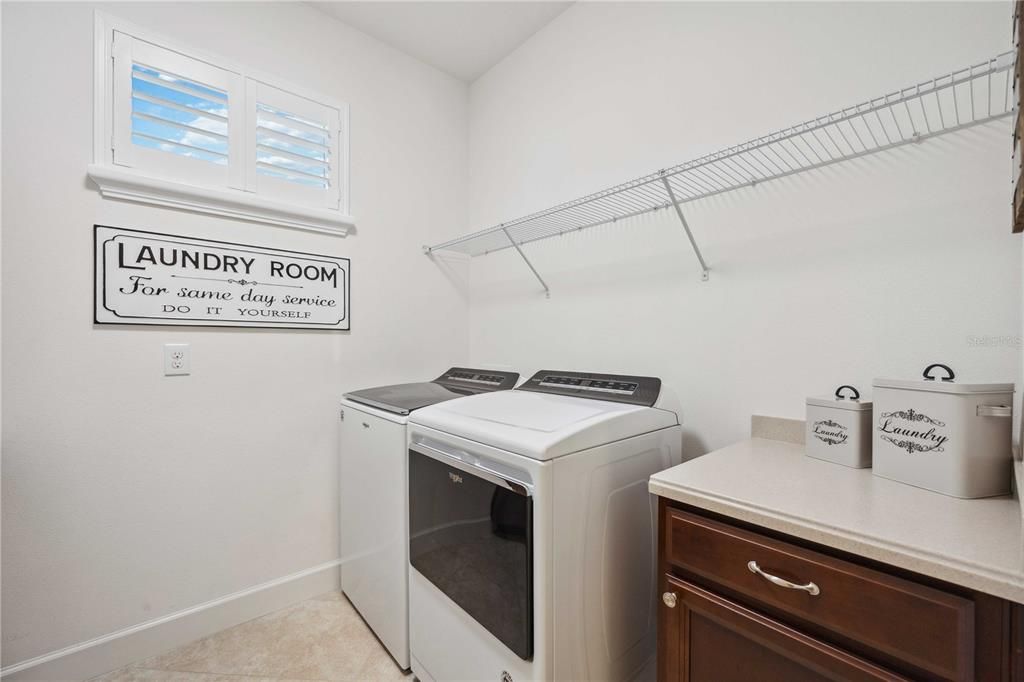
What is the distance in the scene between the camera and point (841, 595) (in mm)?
745

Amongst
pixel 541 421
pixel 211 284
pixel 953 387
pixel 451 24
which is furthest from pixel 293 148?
pixel 953 387

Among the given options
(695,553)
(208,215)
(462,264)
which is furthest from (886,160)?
(208,215)

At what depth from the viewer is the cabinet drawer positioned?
650 mm

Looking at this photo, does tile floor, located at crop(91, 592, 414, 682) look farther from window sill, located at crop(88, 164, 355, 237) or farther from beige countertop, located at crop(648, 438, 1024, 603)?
window sill, located at crop(88, 164, 355, 237)

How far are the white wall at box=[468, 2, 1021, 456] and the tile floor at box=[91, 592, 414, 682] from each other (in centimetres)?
136

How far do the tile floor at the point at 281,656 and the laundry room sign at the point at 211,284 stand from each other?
1.28 meters

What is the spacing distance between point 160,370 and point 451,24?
6.69 feet

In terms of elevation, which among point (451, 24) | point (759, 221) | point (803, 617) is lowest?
point (803, 617)

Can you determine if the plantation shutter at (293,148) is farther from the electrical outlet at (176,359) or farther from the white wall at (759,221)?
the white wall at (759,221)

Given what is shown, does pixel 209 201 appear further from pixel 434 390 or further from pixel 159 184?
pixel 434 390

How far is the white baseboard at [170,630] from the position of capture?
4.80ft

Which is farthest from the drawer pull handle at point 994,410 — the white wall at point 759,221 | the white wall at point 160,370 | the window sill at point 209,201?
the window sill at point 209,201

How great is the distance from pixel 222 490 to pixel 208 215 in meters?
1.14

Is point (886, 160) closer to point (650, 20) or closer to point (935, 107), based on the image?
point (935, 107)
